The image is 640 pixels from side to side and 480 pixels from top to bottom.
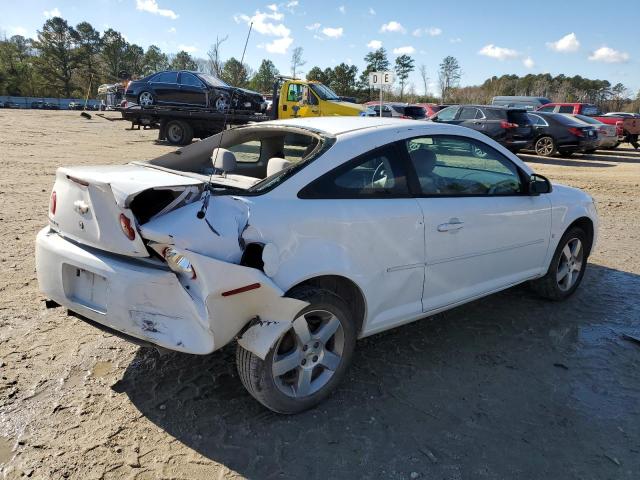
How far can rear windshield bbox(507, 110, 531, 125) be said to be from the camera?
16795 mm

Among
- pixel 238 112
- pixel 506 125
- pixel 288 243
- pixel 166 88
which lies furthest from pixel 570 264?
pixel 166 88

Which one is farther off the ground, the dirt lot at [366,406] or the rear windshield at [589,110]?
the rear windshield at [589,110]

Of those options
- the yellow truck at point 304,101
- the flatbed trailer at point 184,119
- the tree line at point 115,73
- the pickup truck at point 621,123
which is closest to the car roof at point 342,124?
the flatbed trailer at point 184,119

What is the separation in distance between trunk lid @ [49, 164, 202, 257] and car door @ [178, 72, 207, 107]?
1540 centimetres

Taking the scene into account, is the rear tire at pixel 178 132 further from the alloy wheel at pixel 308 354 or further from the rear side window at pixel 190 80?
the alloy wheel at pixel 308 354

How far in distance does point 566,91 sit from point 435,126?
70.2 meters

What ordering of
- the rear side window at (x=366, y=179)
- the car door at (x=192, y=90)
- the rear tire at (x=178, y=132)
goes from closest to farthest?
the rear side window at (x=366, y=179)
the rear tire at (x=178, y=132)
the car door at (x=192, y=90)

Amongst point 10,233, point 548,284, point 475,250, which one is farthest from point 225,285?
point 10,233

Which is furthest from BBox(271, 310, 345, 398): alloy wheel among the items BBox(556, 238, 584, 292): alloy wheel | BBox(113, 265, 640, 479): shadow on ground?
BBox(556, 238, 584, 292): alloy wheel

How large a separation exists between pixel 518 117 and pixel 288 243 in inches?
642

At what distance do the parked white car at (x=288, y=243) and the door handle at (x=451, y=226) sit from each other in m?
0.01

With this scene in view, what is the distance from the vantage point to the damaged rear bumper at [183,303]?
95.4 inches

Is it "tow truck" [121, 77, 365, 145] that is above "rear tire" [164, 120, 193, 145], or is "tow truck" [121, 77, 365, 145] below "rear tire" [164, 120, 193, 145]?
above

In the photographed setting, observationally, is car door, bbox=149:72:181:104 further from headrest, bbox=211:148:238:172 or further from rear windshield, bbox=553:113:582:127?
headrest, bbox=211:148:238:172
